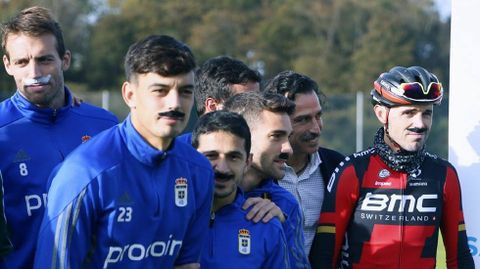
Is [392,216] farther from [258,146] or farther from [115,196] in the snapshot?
[115,196]

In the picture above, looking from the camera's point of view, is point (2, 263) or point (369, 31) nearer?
point (2, 263)

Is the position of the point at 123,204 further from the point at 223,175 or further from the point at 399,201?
the point at 399,201

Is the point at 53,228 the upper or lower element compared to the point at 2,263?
upper

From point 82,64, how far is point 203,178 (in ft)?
141

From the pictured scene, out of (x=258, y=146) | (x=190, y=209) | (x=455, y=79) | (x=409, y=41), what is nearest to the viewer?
(x=190, y=209)

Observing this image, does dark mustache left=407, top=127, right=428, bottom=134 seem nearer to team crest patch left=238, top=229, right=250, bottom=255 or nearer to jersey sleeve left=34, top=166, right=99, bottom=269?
team crest patch left=238, top=229, right=250, bottom=255

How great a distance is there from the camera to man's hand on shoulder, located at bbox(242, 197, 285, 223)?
4.72 m

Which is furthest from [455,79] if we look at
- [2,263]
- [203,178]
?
[2,263]

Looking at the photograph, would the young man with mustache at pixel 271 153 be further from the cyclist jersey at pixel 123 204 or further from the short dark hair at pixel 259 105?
the cyclist jersey at pixel 123 204

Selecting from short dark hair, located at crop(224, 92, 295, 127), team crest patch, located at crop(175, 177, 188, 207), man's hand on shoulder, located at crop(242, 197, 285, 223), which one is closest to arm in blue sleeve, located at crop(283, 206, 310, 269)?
man's hand on shoulder, located at crop(242, 197, 285, 223)

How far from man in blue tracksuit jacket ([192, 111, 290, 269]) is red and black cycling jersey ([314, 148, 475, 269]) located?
73 cm

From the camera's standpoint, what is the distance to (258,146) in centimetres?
508

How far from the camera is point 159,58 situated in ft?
13.2

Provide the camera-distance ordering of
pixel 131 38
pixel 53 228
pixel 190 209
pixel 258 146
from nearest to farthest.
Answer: pixel 53 228
pixel 190 209
pixel 258 146
pixel 131 38
